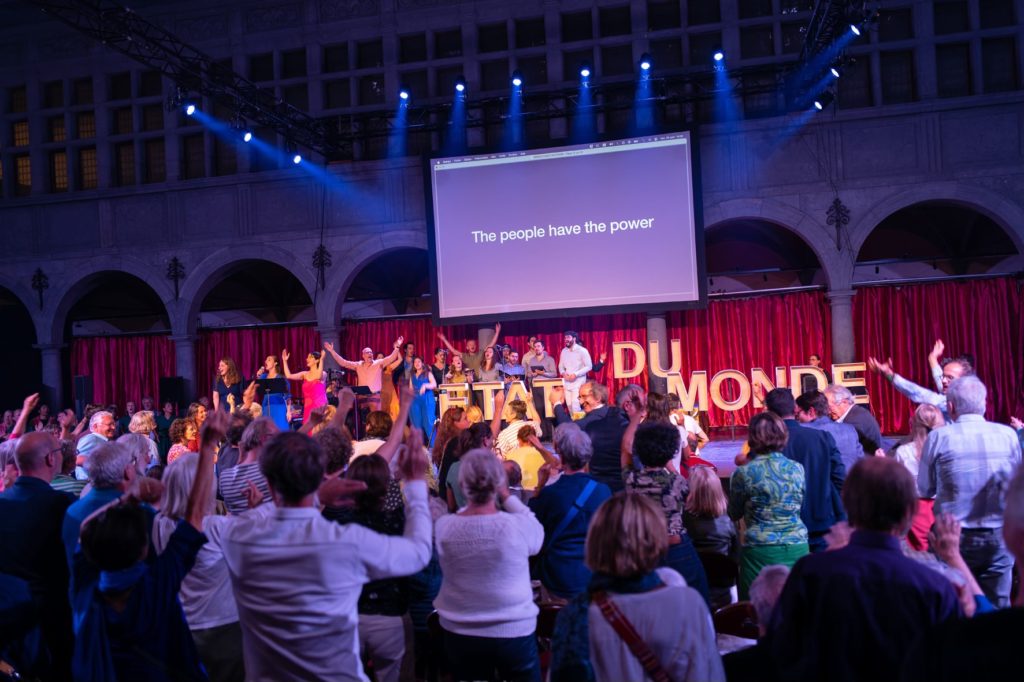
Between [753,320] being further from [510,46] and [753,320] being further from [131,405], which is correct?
[131,405]

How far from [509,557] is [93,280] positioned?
45.5ft

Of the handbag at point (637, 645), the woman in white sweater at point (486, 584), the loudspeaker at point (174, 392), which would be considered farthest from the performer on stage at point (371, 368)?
the handbag at point (637, 645)

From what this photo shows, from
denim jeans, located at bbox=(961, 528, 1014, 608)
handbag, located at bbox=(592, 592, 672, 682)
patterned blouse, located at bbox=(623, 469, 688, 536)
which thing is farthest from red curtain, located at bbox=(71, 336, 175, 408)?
handbag, located at bbox=(592, 592, 672, 682)

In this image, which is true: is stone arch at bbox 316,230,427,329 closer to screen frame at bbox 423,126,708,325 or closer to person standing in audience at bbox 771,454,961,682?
screen frame at bbox 423,126,708,325

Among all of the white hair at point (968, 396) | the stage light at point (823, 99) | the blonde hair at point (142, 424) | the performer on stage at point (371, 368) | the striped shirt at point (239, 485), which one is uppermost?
the stage light at point (823, 99)

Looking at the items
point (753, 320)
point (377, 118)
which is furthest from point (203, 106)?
point (753, 320)

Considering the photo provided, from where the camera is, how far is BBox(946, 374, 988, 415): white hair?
4.09 m

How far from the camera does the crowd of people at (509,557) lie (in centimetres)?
206

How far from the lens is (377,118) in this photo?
13148 millimetres

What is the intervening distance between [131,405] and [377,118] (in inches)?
239

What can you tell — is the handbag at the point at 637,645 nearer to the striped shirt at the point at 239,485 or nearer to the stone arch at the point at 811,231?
the striped shirt at the point at 239,485

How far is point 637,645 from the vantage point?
2.04m

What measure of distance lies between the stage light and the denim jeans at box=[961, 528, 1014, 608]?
8626 mm

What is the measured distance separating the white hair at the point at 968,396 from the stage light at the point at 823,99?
324 inches
